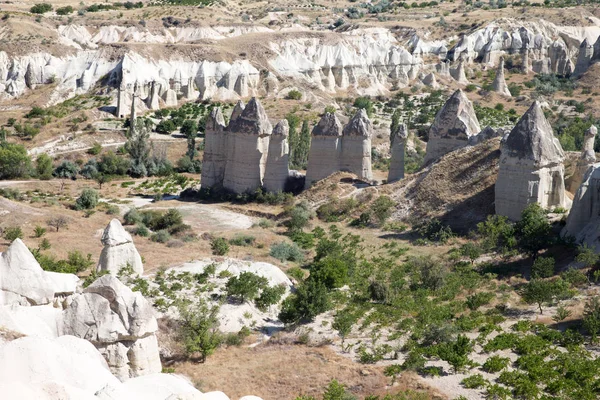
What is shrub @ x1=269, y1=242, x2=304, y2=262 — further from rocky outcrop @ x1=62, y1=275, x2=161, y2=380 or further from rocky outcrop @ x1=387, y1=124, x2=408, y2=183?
rocky outcrop @ x1=62, y1=275, x2=161, y2=380

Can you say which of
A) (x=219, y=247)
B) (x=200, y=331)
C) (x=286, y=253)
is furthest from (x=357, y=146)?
(x=200, y=331)

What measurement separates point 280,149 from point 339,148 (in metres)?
3.23

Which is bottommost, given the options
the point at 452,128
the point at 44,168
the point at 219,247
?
the point at 44,168

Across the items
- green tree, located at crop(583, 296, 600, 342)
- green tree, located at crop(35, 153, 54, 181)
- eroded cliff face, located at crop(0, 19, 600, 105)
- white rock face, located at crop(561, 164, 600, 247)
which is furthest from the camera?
eroded cliff face, located at crop(0, 19, 600, 105)

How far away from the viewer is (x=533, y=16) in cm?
10994

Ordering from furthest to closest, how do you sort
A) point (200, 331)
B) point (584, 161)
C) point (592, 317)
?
point (584, 161) < point (200, 331) < point (592, 317)

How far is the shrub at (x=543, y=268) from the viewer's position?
26.0 m

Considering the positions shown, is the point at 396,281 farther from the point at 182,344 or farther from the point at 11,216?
the point at 11,216

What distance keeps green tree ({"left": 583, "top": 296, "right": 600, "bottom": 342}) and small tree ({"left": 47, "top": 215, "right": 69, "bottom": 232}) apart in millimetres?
22303

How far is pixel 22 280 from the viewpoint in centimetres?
1895

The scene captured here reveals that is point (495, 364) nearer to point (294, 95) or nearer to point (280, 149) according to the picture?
point (280, 149)

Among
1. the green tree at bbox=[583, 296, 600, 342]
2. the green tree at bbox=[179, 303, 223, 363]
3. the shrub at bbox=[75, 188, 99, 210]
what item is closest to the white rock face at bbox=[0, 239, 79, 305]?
the green tree at bbox=[179, 303, 223, 363]

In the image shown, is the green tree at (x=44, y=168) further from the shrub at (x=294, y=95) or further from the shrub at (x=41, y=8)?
the shrub at (x=41, y=8)

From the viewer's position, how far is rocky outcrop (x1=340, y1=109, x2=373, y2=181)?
134 ft
